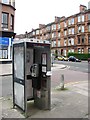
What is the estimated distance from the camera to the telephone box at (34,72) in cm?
621

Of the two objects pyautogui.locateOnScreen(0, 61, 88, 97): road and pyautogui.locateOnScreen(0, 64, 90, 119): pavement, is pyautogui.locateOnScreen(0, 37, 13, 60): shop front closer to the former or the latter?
pyautogui.locateOnScreen(0, 61, 88, 97): road

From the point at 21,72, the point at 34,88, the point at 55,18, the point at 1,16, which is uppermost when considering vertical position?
the point at 55,18

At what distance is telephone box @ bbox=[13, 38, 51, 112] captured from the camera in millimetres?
6211

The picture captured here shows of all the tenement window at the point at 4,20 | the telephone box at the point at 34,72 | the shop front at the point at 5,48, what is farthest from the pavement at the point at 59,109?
the tenement window at the point at 4,20

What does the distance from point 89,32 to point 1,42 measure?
3724 cm

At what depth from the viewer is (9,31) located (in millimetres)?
28031

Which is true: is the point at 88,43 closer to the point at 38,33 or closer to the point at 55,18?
the point at 55,18

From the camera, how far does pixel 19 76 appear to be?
6.39 metres

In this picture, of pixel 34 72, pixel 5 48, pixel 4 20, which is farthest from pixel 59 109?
pixel 4 20

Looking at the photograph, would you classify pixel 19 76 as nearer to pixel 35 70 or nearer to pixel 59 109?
pixel 35 70

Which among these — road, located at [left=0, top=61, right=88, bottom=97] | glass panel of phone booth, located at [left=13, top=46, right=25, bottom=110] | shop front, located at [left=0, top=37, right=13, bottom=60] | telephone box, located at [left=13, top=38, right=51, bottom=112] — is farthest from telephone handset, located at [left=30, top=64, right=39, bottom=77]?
shop front, located at [left=0, top=37, right=13, bottom=60]

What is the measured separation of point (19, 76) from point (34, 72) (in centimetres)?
53

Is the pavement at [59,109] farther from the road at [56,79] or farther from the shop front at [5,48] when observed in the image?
the shop front at [5,48]

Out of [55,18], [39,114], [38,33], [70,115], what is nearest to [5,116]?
[39,114]
